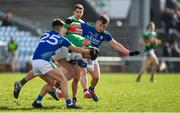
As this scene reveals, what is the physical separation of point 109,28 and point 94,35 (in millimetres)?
27250

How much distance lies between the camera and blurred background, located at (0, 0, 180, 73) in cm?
3981

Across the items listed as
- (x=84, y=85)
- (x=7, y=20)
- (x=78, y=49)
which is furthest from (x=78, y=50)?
(x=7, y=20)

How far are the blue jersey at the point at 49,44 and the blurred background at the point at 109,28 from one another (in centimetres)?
2442

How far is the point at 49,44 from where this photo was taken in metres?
14.2

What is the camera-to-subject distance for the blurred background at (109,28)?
131ft

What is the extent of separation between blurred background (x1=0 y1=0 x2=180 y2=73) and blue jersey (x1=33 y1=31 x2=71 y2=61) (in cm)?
2442

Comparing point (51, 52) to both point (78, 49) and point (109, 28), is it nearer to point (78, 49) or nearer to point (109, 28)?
point (78, 49)

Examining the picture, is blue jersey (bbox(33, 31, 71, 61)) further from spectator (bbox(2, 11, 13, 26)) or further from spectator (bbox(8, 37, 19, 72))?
spectator (bbox(2, 11, 13, 26))

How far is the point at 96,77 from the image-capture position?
16500mm

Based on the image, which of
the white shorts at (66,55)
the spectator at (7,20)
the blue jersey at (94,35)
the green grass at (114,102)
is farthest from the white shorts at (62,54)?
the spectator at (7,20)

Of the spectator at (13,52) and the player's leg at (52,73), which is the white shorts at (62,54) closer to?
the player's leg at (52,73)

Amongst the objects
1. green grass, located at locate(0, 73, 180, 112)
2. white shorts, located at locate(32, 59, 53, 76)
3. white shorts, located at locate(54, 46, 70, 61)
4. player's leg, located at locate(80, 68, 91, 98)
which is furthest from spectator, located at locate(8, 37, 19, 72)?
white shorts, located at locate(32, 59, 53, 76)

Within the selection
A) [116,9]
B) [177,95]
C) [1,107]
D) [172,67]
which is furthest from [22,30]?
[1,107]

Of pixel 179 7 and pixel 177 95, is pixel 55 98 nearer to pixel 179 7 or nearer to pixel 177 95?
pixel 177 95
